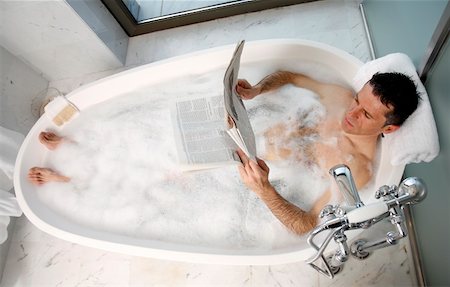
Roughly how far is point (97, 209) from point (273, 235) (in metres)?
0.77

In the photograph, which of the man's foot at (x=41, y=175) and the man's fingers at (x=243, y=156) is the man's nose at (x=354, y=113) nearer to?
the man's fingers at (x=243, y=156)

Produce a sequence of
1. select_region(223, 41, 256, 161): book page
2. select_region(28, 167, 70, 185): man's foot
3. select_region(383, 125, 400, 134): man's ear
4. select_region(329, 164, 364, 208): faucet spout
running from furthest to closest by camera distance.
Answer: select_region(28, 167, 70, 185): man's foot → select_region(383, 125, 400, 134): man's ear → select_region(223, 41, 256, 161): book page → select_region(329, 164, 364, 208): faucet spout

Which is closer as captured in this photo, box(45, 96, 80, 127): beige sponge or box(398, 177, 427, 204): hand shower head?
box(398, 177, 427, 204): hand shower head

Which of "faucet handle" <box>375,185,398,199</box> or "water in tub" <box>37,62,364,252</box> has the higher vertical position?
"faucet handle" <box>375,185,398,199</box>

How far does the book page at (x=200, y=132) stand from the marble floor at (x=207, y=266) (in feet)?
1.47

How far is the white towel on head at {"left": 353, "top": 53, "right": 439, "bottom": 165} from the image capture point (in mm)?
1102

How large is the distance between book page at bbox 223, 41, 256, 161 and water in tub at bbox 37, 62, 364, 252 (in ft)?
1.33

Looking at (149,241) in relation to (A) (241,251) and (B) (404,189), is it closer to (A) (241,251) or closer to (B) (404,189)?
(A) (241,251)

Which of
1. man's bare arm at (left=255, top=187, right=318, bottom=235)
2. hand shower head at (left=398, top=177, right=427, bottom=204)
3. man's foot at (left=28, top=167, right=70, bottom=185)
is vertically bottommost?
man's bare arm at (left=255, top=187, right=318, bottom=235)

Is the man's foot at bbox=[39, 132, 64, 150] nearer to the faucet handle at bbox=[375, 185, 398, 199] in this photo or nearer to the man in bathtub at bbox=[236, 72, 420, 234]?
→ the man in bathtub at bbox=[236, 72, 420, 234]

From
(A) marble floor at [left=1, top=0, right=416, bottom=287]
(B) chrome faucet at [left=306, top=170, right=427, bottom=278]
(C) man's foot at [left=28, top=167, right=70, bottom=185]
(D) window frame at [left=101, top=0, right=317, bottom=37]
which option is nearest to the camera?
(B) chrome faucet at [left=306, top=170, right=427, bottom=278]

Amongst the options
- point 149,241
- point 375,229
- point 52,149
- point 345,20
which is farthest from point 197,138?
point 345,20

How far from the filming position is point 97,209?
1.60m

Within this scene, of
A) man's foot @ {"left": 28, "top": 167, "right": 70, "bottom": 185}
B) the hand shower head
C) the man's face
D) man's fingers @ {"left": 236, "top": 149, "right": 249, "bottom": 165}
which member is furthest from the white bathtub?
the hand shower head
